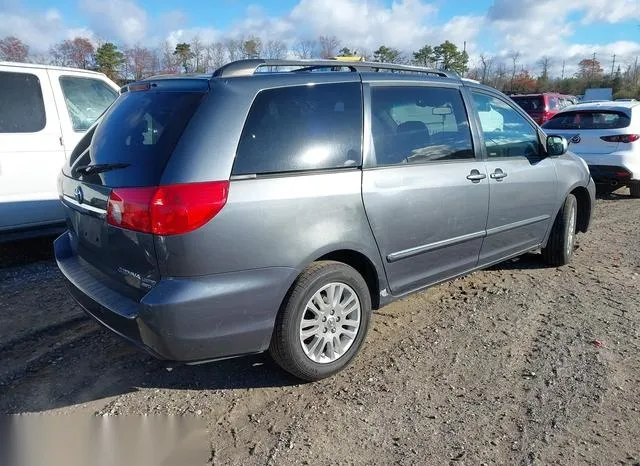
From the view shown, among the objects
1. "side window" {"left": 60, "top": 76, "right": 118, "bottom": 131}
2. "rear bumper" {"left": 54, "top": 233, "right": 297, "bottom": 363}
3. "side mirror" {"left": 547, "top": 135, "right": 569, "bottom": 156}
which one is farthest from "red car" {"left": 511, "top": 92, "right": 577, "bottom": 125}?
"rear bumper" {"left": 54, "top": 233, "right": 297, "bottom": 363}

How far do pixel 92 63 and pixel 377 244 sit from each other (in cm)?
2937

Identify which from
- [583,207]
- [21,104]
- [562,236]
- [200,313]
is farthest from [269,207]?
[583,207]

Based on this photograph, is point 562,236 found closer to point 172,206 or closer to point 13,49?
point 172,206

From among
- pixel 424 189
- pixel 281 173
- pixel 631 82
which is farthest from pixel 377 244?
pixel 631 82

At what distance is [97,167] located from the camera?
297cm

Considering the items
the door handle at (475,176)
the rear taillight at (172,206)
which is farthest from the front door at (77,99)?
the door handle at (475,176)

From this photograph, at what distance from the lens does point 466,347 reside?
3668 millimetres

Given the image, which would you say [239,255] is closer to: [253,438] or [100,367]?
[253,438]

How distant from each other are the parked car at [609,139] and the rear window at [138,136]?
6.92 m

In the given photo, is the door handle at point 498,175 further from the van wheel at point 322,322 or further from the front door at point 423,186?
the van wheel at point 322,322

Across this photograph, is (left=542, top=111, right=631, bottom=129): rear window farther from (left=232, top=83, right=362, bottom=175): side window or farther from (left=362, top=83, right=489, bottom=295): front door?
(left=232, top=83, right=362, bottom=175): side window

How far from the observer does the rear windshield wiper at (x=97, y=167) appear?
9.28 ft

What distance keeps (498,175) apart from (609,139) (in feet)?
17.9

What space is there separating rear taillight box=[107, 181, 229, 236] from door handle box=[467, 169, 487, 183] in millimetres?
2030
